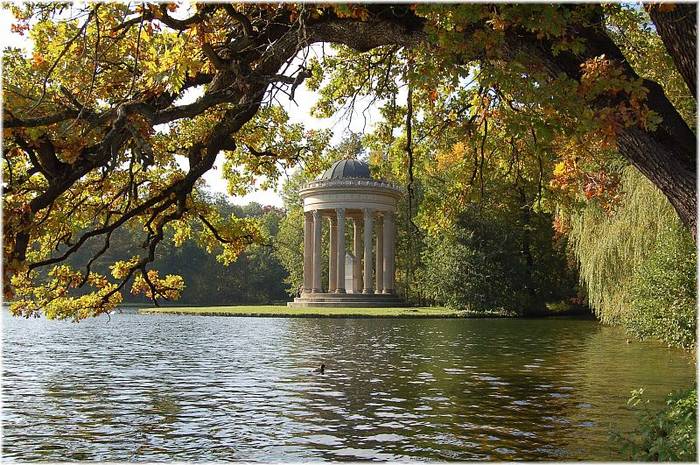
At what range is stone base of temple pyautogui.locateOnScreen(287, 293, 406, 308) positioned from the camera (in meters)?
55.7

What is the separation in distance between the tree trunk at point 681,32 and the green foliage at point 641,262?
898 cm

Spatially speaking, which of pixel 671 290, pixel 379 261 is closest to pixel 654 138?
pixel 671 290

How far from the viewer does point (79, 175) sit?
8242 millimetres

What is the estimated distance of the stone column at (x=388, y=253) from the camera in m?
59.9

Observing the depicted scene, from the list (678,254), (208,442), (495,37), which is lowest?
(208,442)

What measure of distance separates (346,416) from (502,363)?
8.63 m

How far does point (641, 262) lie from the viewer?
23.2 meters

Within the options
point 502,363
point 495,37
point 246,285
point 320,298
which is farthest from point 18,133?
point 246,285

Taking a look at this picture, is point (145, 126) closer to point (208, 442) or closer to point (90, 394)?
point (208, 442)

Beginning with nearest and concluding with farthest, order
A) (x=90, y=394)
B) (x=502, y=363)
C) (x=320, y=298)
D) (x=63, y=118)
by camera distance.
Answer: (x=63, y=118)
(x=90, y=394)
(x=502, y=363)
(x=320, y=298)

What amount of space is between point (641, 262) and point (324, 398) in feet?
44.6

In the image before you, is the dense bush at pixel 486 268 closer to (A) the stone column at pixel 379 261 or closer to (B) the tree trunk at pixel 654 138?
(A) the stone column at pixel 379 261

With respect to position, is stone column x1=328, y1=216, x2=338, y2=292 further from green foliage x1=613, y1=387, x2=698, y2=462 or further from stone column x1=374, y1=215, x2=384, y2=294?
green foliage x1=613, y1=387, x2=698, y2=462

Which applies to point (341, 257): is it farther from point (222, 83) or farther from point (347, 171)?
point (222, 83)
